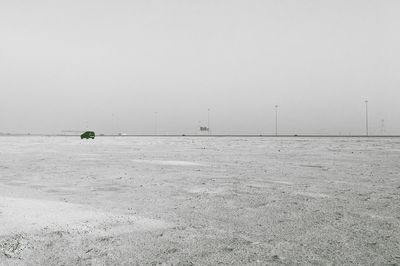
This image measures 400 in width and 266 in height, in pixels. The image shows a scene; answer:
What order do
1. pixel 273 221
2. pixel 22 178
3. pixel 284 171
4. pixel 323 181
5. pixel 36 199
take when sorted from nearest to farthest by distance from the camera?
pixel 273 221, pixel 36 199, pixel 323 181, pixel 22 178, pixel 284 171

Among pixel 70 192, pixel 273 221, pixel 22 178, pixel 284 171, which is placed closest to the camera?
pixel 273 221

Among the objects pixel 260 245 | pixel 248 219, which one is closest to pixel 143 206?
pixel 248 219

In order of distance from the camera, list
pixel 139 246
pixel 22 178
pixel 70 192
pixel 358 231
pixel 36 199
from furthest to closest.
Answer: pixel 22 178 < pixel 70 192 < pixel 36 199 < pixel 358 231 < pixel 139 246

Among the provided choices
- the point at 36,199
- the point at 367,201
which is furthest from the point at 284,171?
the point at 36,199

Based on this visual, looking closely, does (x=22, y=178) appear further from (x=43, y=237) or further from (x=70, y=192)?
(x=43, y=237)

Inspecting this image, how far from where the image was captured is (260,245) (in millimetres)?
5680

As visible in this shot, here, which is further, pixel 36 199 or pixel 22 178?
pixel 22 178

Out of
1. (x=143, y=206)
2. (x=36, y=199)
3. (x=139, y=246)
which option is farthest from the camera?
(x=36, y=199)

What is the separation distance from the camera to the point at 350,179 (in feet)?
42.2

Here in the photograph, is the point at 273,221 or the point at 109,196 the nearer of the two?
the point at 273,221

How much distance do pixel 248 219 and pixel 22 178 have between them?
9635 mm

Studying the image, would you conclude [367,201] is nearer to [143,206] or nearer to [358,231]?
[358,231]

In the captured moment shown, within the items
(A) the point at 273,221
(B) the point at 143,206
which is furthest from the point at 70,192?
(A) the point at 273,221

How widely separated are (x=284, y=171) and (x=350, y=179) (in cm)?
306
